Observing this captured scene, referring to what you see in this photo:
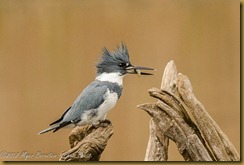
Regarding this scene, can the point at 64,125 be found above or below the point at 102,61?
below

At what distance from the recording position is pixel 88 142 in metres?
3.02

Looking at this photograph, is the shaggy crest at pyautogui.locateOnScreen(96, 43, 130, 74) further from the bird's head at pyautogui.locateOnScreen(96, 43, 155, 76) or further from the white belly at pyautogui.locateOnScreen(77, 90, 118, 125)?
the white belly at pyautogui.locateOnScreen(77, 90, 118, 125)

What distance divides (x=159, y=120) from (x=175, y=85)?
1.19 ft

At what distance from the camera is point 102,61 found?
11.0 ft

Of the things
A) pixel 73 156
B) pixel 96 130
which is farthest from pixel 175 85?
pixel 73 156

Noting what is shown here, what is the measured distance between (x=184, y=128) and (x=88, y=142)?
528 millimetres

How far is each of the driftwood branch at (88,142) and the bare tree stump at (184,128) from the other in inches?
11.1

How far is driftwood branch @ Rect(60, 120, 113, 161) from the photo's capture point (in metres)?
2.98

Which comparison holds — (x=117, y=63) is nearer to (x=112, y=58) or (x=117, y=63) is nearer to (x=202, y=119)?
(x=112, y=58)

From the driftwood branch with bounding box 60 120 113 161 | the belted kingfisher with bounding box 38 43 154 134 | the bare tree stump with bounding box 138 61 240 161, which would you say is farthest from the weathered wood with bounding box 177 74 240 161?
the driftwood branch with bounding box 60 120 113 161

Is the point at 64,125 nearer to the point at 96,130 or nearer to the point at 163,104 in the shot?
the point at 96,130

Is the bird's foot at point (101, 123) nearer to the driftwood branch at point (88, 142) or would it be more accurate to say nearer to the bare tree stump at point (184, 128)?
the driftwood branch at point (88, 142)

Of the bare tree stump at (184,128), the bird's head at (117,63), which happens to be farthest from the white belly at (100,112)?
the bare tree stump at (184,128)

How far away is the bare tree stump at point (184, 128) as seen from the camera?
288 cm
